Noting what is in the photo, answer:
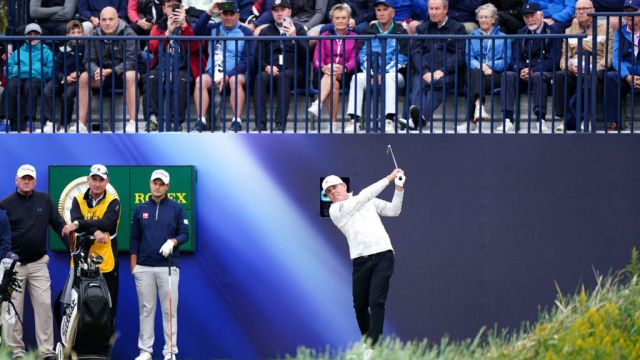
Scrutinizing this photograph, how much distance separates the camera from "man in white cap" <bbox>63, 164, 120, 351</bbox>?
15.6 m

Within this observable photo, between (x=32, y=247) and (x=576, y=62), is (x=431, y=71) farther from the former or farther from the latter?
(x=32, y=247)

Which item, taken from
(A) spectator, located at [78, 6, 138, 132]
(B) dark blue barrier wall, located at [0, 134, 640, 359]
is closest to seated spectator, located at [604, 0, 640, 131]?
(B) dark blue barrier wall, located at [0, 134, 640, 359]

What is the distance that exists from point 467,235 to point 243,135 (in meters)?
2.56

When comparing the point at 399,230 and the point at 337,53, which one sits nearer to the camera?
the point at 399,230

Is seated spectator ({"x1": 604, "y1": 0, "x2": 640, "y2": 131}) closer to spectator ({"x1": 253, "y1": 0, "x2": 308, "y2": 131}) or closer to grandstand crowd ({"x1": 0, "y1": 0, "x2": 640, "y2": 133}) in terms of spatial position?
grandstand crowd ({"x1": 0, "y1": 0, "x2": 640, "y2": 133})

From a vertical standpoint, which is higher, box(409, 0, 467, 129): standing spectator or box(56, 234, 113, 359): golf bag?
box(409, 0, 467, 129): standing spectator

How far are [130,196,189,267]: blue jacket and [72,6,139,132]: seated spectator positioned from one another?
1.10m

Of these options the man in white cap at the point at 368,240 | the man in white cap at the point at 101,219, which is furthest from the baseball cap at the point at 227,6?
the man in white cap at the point at 368,240

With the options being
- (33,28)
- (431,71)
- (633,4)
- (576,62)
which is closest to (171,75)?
(33,28)

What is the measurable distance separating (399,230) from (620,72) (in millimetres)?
2812

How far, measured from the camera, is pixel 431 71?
15.9 meters

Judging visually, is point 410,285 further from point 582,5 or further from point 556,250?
point 582,5

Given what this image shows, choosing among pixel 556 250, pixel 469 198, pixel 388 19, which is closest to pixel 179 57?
pixel 388 19

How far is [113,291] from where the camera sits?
1576 centimetres
